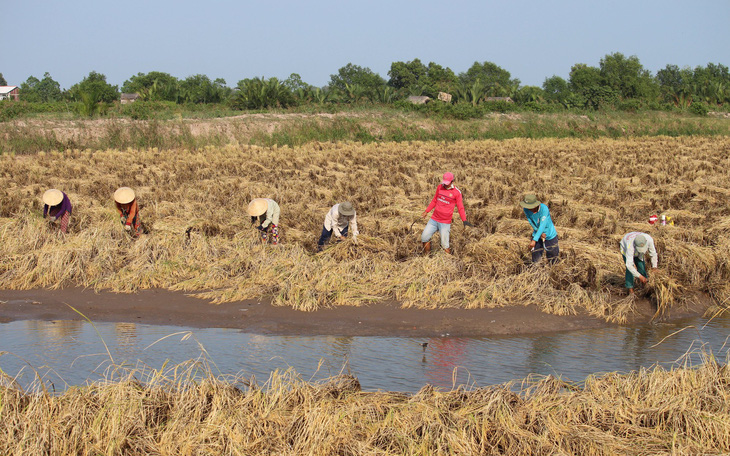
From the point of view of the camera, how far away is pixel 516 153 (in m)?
23.3

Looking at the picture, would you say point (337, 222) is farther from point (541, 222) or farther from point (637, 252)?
point (637, 252)

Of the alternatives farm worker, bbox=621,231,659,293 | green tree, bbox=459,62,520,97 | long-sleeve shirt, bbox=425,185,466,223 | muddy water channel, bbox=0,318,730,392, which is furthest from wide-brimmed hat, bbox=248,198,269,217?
green tree, bbox=459,62,520,97

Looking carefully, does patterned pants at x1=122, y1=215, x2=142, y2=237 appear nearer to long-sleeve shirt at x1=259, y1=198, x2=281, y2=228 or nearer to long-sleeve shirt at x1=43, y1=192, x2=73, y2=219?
long-sleeve shirt at x1=43, y1=192, x2=73, y2=219

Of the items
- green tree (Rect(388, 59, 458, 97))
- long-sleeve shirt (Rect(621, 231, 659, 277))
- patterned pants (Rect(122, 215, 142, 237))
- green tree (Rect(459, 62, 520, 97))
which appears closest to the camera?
long-sleeve shirt (Rect(621, 231, 659, 277))

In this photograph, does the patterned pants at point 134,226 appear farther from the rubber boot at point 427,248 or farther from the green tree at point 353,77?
the green tree at point 353,77

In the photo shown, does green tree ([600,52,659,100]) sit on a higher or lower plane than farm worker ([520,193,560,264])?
higher

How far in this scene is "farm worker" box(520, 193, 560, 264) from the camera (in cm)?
870

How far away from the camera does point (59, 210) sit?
10953 millimetres

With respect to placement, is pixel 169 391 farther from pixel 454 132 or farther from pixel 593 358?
pixel 454 132

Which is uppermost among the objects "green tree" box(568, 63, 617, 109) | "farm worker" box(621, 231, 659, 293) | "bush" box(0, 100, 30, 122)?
"green tree" box(568, 63, 617, 109)

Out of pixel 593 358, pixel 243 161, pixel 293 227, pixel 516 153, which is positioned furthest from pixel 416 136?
pixel 593 358

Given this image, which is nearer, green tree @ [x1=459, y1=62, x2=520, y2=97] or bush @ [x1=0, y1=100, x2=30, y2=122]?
bush @ [x1=0, y1=100, x2=30, y2=122]

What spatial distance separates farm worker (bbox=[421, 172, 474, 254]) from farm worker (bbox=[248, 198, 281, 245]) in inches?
91.3

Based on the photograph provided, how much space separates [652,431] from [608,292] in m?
4.31
